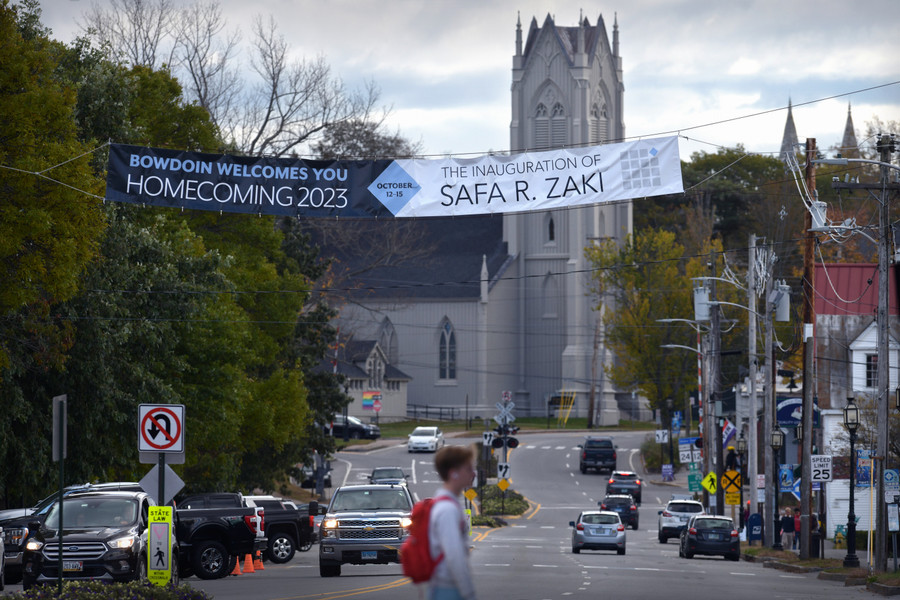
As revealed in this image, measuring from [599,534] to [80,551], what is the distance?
1720 centimetres

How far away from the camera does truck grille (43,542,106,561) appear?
18.0 meters

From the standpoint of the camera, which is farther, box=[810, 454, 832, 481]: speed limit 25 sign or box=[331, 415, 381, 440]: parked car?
box=[331, 415, 381, 440]: parked car

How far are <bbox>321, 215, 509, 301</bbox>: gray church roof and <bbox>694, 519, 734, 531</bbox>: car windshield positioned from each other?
57.0 meters

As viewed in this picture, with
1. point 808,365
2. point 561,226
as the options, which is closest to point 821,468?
point 808,365

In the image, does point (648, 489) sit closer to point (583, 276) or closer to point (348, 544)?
point (583, 276)

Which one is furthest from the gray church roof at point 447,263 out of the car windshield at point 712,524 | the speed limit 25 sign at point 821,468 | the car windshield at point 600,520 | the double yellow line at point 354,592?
the double yellow line at point 354,592

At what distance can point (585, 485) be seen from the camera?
62094 mm

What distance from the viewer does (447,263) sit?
311 ft

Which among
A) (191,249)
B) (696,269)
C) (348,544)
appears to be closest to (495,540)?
(191,249)

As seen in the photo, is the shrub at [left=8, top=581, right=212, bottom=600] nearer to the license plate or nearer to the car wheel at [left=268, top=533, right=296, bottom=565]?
the license plate

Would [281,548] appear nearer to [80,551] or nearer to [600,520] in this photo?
[600,520]

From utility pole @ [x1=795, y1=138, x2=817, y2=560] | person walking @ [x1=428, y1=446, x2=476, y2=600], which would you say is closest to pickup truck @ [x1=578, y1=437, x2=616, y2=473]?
utility pole @ [x1=795, y1=138, x2=817, y2=560]

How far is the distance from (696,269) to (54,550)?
198ft

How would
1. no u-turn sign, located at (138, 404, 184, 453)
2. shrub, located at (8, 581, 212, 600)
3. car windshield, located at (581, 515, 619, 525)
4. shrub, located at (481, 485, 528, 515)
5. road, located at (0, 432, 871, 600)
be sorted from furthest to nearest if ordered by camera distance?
shrub, located at (481, 485, 528, 515) < car windshield, located at (581, 515, 619, 525) < road, located at (0, 432, 871, 600) < no u-turn sign, located at (138, 404, 184, 453) < shrub, located at (8, 581, 212, 600)
